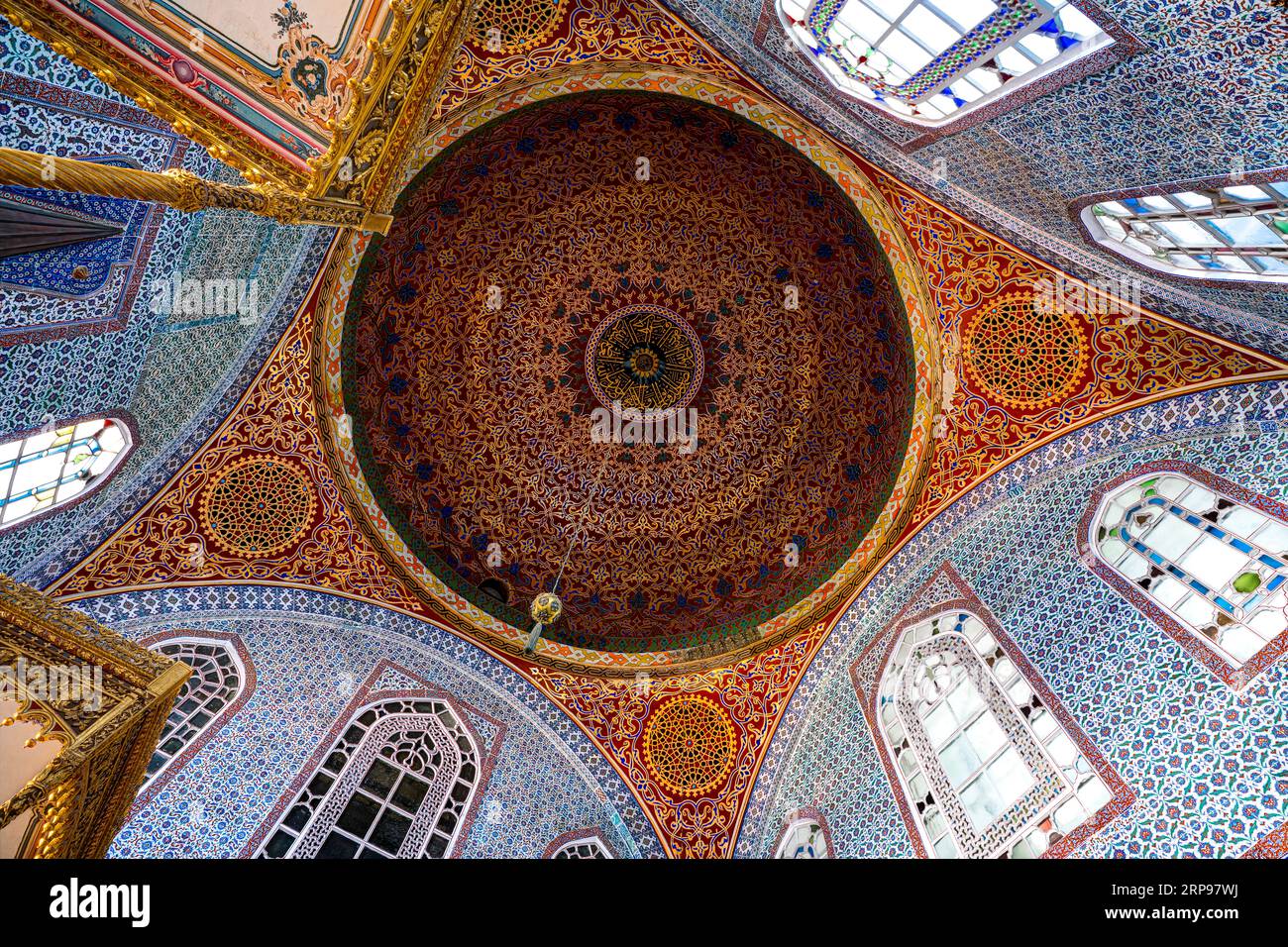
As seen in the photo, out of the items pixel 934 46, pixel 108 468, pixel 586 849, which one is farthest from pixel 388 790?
pixel 934 46

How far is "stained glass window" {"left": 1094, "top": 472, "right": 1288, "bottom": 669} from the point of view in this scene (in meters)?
6.09

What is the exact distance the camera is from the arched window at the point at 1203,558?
605cm

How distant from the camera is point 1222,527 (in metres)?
6.74

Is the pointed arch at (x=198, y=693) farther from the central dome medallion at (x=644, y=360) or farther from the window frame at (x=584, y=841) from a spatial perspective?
the central dome medallion at (x=644, y=360)

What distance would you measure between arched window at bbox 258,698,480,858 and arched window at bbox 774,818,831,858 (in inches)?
150

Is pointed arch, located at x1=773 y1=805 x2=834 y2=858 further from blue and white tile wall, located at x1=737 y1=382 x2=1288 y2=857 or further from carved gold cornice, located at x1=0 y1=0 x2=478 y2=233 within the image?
carved gold cornice, located at x1=0 y1=0 x2=478 y2=233

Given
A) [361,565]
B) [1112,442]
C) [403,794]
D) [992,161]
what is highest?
[361,565]

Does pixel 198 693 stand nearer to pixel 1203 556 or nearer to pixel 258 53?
pixel 258 53

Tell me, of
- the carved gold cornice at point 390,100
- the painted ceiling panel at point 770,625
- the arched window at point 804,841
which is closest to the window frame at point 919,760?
the painted ceiling panel at point 770,625

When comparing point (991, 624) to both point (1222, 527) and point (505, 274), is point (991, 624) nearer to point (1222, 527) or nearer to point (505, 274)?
point (1222, 527)

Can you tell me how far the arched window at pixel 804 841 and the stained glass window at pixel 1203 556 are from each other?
4.24m

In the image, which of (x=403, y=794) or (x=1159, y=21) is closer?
(x=1159, y=21)

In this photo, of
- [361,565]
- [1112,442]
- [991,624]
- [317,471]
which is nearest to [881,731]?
[991,624]

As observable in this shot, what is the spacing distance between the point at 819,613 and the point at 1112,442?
397 cm
